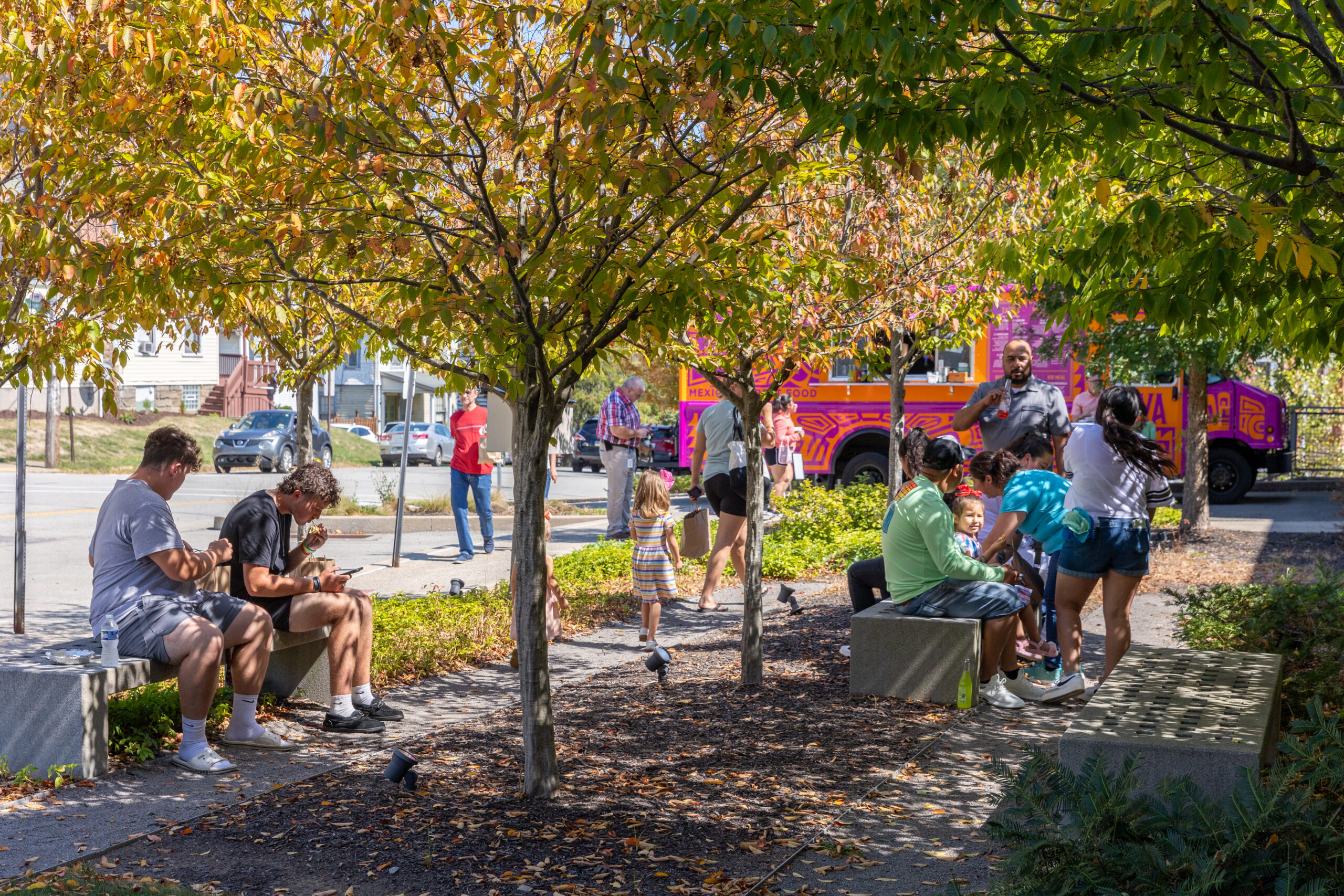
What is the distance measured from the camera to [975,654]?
5871 millimetres

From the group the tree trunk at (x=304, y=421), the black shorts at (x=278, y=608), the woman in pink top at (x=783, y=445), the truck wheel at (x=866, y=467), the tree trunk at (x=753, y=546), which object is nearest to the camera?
the black shorts at (x=278, y=608)

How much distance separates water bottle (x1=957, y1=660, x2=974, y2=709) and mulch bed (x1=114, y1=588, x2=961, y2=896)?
0.33 feet

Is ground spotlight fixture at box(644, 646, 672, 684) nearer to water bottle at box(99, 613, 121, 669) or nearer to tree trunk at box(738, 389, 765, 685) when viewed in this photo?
tree trunk at box(738, 389, 765, 685)

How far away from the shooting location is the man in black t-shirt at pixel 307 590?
5.53 m

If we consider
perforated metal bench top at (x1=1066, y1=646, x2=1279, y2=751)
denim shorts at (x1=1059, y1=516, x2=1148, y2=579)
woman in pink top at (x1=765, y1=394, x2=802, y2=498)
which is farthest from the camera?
woman in pink top at (x1=765, y1=394, x2=802, y2=498)

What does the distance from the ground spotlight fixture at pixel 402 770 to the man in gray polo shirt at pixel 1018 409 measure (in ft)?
13.2

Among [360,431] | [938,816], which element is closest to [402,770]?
[938,816]

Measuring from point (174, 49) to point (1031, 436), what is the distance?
4863 mm

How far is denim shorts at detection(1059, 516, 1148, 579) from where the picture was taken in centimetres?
579

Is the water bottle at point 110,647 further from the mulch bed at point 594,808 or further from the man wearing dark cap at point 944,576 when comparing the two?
the man wearing dark cap at point 944,576

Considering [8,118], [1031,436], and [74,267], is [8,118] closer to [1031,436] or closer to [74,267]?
[74,267]

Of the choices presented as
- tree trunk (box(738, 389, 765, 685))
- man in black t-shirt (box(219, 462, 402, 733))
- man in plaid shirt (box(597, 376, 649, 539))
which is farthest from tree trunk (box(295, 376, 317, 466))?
man in plaid shirt (box(597, 376, 649, 539))

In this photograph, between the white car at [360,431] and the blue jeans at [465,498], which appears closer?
the blue jeans at [465,498]

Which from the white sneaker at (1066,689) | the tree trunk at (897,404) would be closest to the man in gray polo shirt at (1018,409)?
the white sneaker at (1066,689)
